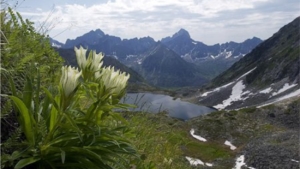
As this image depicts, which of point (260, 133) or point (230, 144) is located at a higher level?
Result: point (260, 133)

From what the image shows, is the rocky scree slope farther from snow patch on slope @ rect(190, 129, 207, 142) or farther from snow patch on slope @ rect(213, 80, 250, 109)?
snow patch on slope @ rect(213, 80, 250, 109)

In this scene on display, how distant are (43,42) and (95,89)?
202cm

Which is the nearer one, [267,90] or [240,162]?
[240,162]

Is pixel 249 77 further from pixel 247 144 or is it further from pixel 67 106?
pixel 67 106

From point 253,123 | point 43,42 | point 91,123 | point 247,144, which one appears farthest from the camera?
point 253,123

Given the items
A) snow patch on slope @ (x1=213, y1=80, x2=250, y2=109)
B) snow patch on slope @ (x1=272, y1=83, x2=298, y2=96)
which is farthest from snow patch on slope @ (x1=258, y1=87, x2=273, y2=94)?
snow patch on slope @ (x1=213, y1=80, x2=250, y2=109)

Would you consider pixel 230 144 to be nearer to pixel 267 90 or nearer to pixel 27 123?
pixel 27 123

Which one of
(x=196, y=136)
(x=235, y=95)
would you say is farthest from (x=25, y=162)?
(x=235, y=95)

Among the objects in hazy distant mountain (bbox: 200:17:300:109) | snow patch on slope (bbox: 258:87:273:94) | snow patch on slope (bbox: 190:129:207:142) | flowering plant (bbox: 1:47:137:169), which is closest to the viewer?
flowering plant (bbox: 1:47:137:169)

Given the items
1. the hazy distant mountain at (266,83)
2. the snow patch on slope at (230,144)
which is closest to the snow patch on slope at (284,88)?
the hazy distant mountain at (266,83)

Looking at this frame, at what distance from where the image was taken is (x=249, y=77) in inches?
6024

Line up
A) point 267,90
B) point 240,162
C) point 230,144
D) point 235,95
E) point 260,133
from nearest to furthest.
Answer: point 240,162 < point 230,144 < point 260,133 < point 267,90 < point 235,95

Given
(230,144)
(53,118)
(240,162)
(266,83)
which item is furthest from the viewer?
(266,83)

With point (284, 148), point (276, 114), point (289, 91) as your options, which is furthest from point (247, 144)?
point (289, 91)
